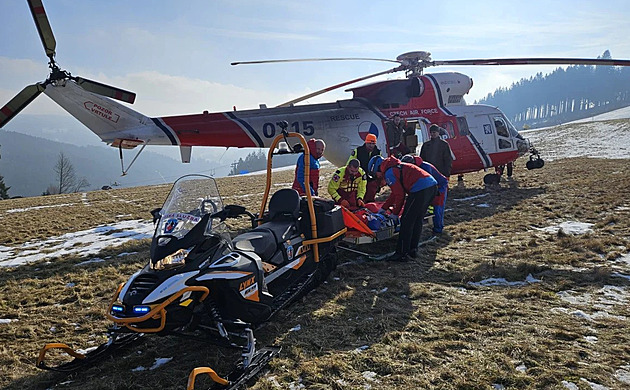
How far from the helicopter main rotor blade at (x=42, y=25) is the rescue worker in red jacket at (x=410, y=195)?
634 cm

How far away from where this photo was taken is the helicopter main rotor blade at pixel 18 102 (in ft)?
22.8

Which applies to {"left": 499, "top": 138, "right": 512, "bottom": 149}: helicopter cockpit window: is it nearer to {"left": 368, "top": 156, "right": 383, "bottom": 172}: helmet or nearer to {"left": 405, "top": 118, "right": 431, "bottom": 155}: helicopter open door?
{"left": 405, "top": 118, "right": 431, "bottom": 155}: helicopter open door

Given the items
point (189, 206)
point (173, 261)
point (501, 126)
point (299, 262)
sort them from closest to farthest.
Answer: point (173, 261)
point (189, 206)
point (299, 262)
point (501, 126)

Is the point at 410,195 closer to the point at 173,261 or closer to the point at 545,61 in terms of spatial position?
the point at 173,261

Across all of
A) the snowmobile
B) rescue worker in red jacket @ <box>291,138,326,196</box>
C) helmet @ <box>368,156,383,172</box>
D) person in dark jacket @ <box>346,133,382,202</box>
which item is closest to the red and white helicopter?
person in dark jacket @ <box>346,133,382,202</box>

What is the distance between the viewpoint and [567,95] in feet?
401

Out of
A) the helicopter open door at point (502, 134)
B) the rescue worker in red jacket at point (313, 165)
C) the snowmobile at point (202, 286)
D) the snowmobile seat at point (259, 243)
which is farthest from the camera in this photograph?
the helicopter open door at point (502, 134)

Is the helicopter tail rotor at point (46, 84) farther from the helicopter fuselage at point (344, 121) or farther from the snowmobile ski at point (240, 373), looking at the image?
the snowmobile ski at point (240, 373)

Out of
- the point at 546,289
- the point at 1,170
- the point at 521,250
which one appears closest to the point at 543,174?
→ the point at 521,250

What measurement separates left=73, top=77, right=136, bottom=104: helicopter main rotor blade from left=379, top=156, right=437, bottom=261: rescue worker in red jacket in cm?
Result: 518

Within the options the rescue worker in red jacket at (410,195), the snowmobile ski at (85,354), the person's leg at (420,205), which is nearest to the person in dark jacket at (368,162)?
the rescue worker in red jacket at (410,195)

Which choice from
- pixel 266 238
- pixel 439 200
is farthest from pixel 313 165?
pixel 266 238

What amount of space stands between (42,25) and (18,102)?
1482mm

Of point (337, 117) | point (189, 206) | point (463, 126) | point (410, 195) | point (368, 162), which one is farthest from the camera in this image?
point (463, 126)
